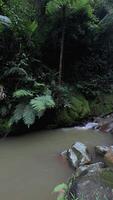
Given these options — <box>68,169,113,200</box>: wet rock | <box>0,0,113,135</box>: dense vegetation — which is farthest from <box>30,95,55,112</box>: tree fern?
<box>68,169,113,200</box>: wet rock

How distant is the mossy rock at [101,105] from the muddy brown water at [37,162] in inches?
58.0

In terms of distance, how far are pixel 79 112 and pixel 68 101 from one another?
0.51 meters

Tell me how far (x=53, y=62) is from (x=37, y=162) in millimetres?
4547

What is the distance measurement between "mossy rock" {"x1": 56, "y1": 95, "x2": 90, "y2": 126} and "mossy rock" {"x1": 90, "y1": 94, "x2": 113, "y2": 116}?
1.11 ft

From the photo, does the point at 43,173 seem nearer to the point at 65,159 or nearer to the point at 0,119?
the point at 65,159

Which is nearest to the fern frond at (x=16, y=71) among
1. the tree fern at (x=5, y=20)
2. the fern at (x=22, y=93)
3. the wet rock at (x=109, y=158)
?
the fern at (x=22, y=93)

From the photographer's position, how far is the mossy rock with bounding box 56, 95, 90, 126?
24.2ft

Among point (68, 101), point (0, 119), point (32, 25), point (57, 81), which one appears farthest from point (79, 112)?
point (32, 25)

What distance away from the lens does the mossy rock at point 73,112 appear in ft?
24.2

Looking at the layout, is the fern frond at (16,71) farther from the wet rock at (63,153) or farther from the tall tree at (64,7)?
the wet rock at (63,153)

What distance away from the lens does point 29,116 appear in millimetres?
6180

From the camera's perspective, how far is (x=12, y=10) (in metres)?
8.49

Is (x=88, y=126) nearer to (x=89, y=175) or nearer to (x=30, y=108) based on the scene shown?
(x=30, y=108)

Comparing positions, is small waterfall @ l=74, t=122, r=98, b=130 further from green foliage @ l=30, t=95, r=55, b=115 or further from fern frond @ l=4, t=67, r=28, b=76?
fern frond @ l=4, t=67, r=28, b=76
